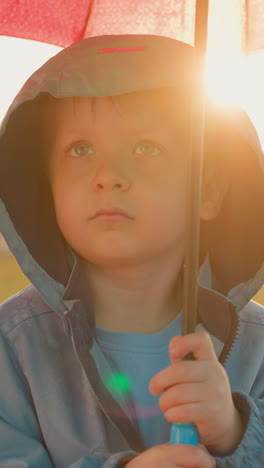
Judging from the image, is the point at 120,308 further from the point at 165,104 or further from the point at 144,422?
the point at 165,104

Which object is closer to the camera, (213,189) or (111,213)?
(111,213)

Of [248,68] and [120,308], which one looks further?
[248,68]

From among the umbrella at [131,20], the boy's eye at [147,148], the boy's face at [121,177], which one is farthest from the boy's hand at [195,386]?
the umbrella at [131,20]

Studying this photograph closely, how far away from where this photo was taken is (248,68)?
6.54ft

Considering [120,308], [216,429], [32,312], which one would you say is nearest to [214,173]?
[120,308]

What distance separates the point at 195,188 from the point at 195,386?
0.35 m

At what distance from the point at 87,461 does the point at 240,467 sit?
0.99 feet

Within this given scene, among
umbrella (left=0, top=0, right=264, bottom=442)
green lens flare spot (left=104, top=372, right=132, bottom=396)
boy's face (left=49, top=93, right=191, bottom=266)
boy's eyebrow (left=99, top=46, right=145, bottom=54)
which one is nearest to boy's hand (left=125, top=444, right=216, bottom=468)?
green lens flare spot (left=104, top=372, right=132, bottom=396)

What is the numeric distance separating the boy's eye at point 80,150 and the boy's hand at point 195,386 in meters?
0.52

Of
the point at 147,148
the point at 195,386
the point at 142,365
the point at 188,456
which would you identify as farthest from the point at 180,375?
the point at 147,148

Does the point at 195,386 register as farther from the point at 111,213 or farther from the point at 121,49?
Answer: the point at 121,49

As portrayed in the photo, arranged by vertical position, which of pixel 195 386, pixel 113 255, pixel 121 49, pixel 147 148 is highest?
pixel 121 49

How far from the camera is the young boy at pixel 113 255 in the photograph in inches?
65.0

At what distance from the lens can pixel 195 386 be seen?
4.60 feet
